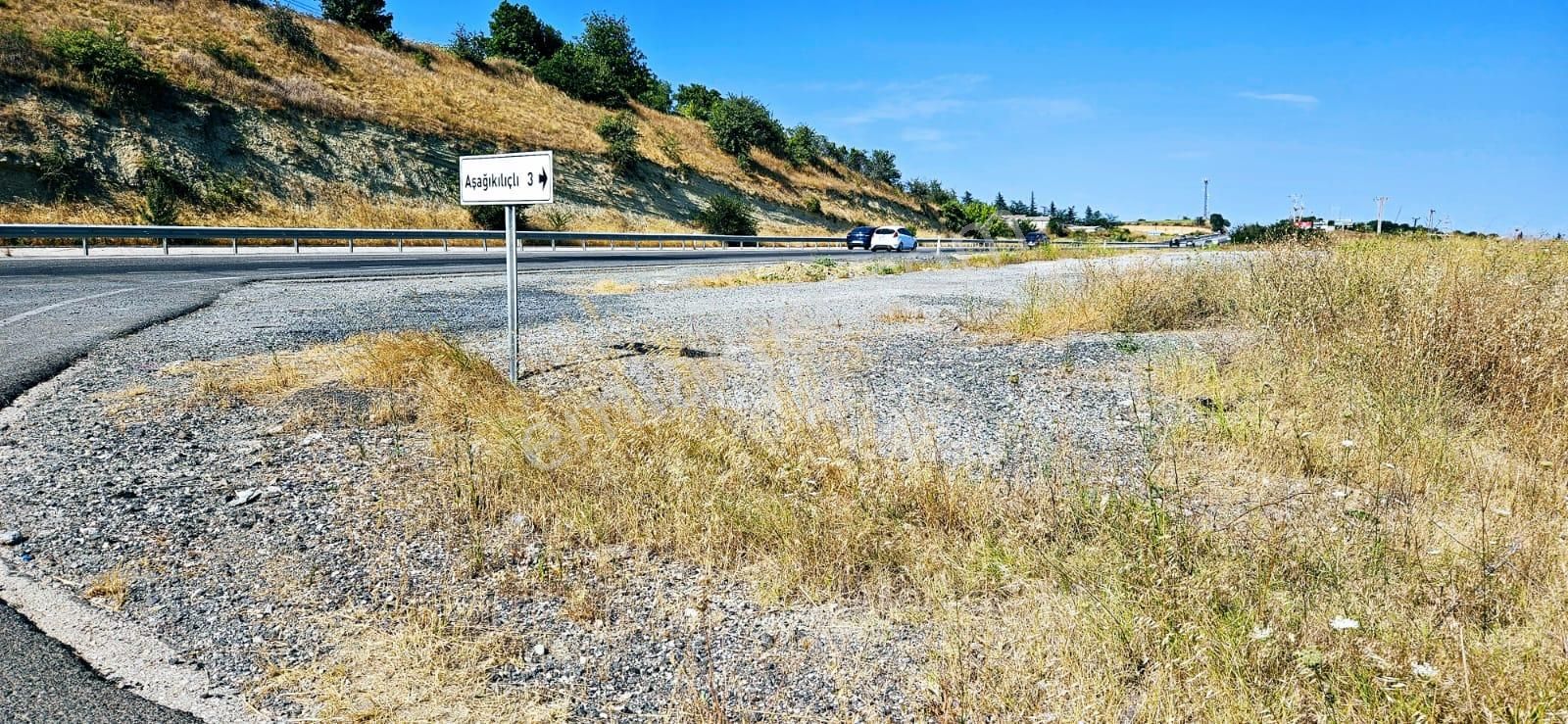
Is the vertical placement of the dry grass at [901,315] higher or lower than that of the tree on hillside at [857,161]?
lower

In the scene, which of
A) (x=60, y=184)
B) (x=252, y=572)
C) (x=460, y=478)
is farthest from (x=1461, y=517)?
(x=60, y=184)

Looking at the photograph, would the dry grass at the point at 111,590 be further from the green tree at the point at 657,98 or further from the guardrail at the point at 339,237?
the green tree at the point at 657,98

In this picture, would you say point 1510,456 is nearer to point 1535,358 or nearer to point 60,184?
point 1535,358

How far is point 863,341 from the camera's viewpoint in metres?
9.49

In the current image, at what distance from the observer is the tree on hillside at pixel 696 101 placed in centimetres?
7281

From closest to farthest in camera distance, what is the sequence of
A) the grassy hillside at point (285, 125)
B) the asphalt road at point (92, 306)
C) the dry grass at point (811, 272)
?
the asphalt road at point (92, 306), the dry grass at point (811, 272), the grassy hillside at point (285, 125)

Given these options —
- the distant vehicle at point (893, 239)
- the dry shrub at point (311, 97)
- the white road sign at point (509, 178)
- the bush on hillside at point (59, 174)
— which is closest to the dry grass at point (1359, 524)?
the white road sign at point (509, 178)

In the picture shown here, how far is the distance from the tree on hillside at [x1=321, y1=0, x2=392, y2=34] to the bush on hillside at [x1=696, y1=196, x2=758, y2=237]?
21.4 m

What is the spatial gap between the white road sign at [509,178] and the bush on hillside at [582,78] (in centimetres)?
A: 5368

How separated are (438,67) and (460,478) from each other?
51187 millimetres

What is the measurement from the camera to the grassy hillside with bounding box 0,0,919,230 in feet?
93.7

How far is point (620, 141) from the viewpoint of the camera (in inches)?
1877

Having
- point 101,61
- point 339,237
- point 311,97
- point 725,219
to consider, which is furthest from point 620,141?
point 101,61

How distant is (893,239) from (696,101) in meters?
41.7
